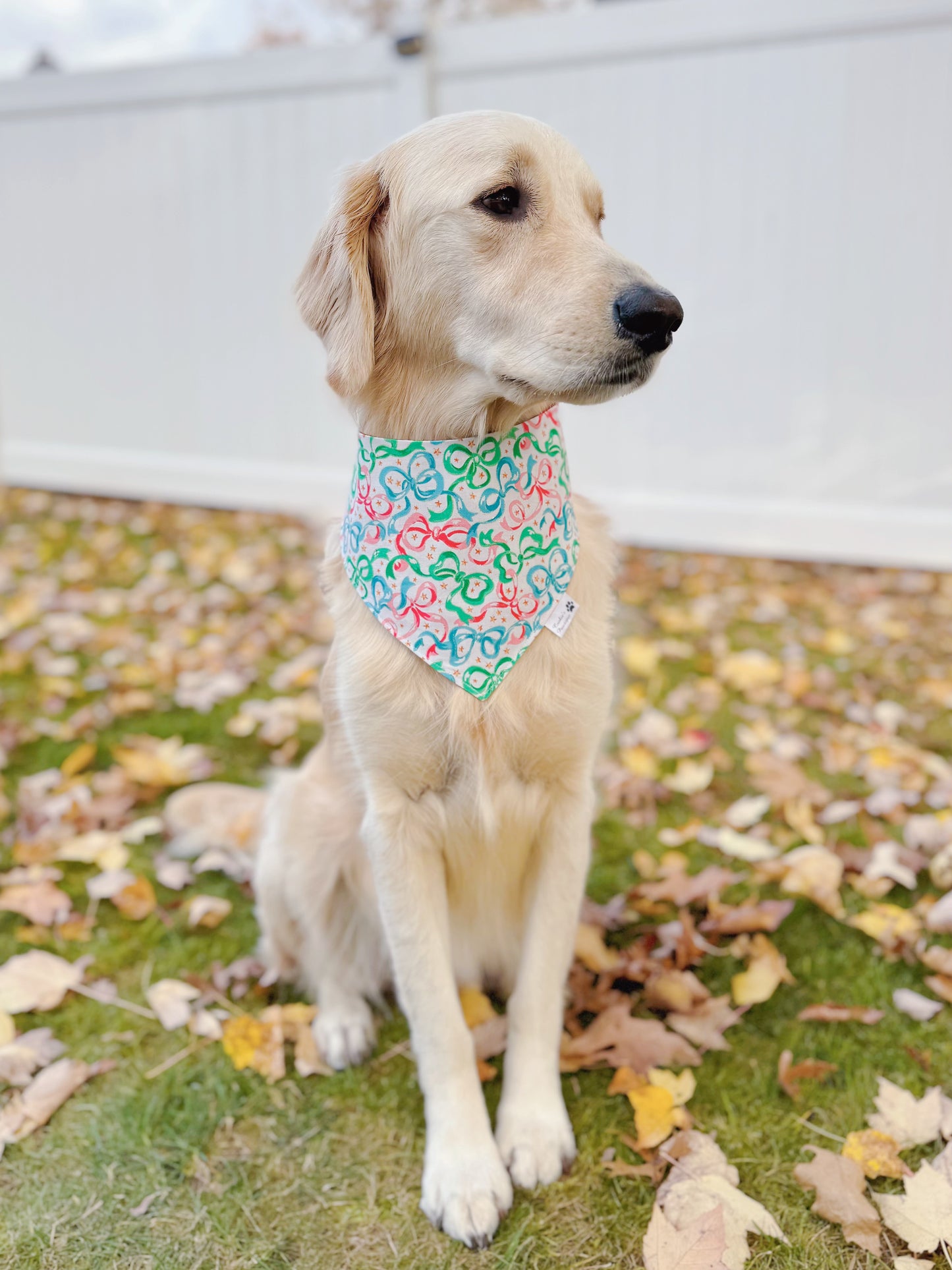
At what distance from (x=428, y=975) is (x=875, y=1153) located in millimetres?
807

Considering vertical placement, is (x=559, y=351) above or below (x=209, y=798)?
above

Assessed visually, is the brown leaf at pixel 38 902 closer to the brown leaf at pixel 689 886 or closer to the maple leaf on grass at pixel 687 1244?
the brown leaf at pixel 689 886

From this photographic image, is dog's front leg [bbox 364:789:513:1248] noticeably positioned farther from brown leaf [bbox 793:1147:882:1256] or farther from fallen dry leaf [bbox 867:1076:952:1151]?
fallen dry leaf [bbox 867:1076:952:1151]

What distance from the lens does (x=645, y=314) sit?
1.40 metres

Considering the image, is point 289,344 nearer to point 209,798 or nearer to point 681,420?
point 681,420

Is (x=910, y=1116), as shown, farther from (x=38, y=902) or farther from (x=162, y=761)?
(x=162, y=761)

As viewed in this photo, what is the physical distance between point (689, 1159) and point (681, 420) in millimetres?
3307

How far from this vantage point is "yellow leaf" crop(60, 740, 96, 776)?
9.80ft

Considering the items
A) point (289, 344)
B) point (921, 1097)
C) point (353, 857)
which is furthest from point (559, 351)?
point (289, 344)

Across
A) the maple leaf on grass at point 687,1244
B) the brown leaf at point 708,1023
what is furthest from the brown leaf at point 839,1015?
the maple leaf on grass at point 687,1244

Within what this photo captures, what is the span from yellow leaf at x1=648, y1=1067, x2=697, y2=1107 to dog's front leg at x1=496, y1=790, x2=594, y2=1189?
0.59ft

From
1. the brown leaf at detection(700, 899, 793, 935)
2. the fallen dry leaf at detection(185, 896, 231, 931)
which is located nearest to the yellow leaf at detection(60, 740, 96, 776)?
the fallen dry leaf at detection(185, 896, 231, 931)

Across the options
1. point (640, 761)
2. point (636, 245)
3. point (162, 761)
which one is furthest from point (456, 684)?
point (636, 245)

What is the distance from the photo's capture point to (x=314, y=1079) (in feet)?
6.27
